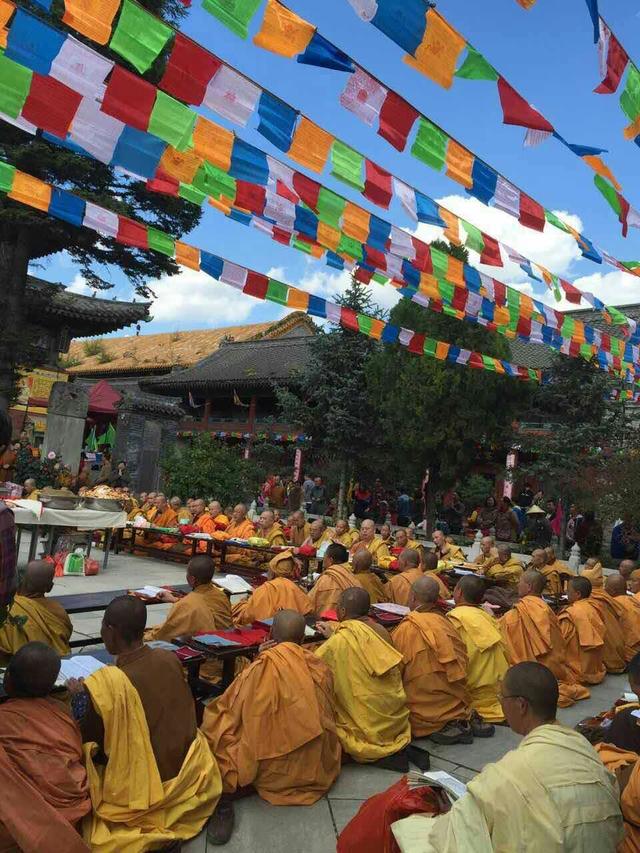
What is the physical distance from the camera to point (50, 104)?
4637 millimetres

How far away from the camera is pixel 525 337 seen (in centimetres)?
979

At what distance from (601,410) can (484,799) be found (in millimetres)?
16379

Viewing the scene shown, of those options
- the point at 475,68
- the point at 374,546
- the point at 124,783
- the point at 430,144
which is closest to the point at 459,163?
the point at 430,144

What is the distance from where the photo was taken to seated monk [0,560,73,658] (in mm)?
4227

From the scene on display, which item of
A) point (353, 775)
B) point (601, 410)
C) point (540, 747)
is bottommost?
point (353, 775)

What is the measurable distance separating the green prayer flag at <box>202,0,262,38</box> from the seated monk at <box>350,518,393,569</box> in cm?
741

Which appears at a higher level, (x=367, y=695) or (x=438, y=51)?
(x=438, y=51)

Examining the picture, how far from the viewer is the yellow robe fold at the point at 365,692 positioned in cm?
418

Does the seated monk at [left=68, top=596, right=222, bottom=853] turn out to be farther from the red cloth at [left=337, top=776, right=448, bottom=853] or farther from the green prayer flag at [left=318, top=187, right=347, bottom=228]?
the green prayer flag at [left=318, top=187, right=347, bottom=228]

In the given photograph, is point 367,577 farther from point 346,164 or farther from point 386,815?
point 386,815

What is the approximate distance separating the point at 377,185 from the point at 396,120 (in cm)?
97

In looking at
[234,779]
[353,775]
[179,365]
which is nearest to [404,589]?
[353,775]

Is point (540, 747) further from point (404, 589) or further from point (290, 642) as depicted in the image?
point (404, 589)

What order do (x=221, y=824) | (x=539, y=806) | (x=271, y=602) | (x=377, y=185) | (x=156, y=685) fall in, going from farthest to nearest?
(x=271, y=602) → (x=377, y=185) → (x=221, y=824) → (x=156, y=685) → (x=539, y=806)
